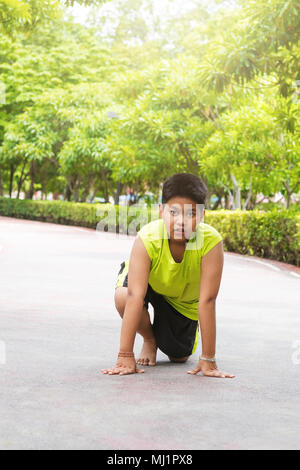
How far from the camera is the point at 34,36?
48031 mm

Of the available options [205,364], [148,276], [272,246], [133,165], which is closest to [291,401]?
[205,364]

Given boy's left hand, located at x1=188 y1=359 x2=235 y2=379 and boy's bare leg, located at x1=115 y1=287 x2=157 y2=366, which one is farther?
boy's bare leg, located at x1=115 y1=287 x2=157 y2=366

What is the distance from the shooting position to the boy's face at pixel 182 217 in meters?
5.31

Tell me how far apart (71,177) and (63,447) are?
44.5 m

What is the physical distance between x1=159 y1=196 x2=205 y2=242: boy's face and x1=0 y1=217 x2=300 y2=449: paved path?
1016 millimetres

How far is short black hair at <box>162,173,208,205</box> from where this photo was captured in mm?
5312

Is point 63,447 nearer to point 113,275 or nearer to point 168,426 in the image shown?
point 168,426

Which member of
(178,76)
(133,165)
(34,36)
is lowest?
Answer: (133,165)

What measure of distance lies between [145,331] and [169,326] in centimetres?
18

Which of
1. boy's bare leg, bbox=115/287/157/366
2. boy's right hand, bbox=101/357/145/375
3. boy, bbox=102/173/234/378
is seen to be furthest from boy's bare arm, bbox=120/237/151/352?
boy's bare leg, bbox=115/287/157/366

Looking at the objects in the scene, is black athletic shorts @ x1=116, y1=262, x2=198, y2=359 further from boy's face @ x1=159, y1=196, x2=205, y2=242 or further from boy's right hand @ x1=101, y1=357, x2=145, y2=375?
boy's face @ x1=159, y1=196, x2=205, y2=242

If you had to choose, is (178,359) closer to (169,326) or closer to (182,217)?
(169,326)

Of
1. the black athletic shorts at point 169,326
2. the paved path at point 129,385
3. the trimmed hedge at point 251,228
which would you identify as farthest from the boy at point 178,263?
the trimmed hedge at point 251,228

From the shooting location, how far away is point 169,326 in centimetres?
588
